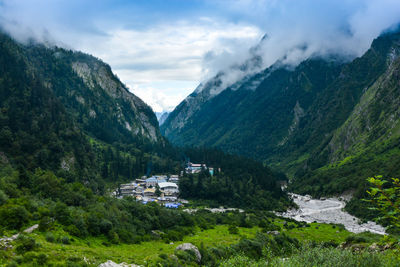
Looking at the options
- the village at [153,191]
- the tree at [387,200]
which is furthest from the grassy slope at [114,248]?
the village at [153,191]

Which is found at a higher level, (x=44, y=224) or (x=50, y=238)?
(x=44, y=224)

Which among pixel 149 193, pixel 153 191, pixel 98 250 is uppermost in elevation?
pixel 98 250

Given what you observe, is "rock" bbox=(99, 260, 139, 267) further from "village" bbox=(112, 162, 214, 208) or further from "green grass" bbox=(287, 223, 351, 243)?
"village" bbox=(112, 162, 214, 208)

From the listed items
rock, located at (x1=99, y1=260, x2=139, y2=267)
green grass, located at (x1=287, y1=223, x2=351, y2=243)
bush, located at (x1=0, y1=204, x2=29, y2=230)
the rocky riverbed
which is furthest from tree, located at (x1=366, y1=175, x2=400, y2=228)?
the rocky riverbed

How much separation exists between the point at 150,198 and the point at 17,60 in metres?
92.7

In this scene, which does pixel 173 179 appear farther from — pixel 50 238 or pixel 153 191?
pixel 50 238

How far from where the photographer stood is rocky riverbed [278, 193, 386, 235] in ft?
356

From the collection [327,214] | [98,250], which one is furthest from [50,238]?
[327,214]

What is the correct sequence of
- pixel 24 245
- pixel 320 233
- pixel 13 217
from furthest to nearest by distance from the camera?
pixel 320 233 → pixel 13 217 → pixel 24 245

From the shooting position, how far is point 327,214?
132 metres

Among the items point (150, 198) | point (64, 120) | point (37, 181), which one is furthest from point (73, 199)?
point (64, 120)

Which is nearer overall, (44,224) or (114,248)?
(44,224)

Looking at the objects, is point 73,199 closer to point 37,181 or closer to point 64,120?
point 37,181

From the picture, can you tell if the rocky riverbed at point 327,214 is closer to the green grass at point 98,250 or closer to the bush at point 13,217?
the green grass at point 98,250
